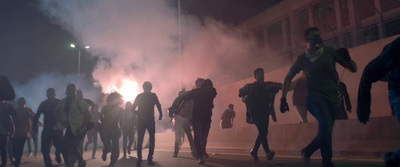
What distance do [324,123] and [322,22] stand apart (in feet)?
54.6

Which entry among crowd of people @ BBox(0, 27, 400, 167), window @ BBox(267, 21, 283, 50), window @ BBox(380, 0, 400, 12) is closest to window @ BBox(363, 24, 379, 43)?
crowd of people @ BBox(0, 27, 400, 167)

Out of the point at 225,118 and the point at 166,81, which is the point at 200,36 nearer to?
the point at 166,81

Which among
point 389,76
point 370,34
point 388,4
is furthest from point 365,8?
point 389,76

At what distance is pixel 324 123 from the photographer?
3.86 m

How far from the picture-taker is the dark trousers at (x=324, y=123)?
12.6 ft

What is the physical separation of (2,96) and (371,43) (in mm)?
10003

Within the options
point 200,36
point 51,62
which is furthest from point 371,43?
point 51,62

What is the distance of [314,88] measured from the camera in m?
4.07

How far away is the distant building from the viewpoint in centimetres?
1161

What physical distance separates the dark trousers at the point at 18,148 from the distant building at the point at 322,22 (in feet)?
34.6

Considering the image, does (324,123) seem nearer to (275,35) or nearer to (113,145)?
(113,145)

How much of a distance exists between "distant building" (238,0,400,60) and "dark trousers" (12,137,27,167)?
10.6 metres

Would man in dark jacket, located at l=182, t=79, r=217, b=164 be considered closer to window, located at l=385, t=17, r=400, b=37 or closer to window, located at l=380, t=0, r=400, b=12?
window, located at l=385, t=17, r=400, b=37

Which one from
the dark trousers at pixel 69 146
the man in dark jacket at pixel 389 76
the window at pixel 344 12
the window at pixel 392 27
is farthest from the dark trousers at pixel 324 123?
the window at pixel 344 12
